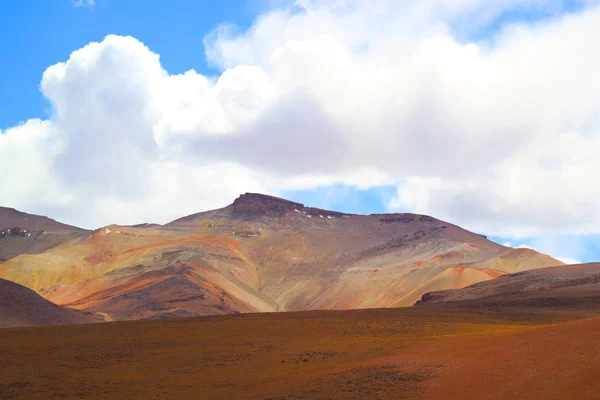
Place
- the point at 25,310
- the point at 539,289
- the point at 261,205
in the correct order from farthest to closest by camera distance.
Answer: the point at 261,205 → the point at 25,310 → the point at 539,289

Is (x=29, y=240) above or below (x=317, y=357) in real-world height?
above

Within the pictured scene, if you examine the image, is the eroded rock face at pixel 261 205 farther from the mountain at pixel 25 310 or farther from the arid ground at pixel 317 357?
the arid ground at pixel 317 357

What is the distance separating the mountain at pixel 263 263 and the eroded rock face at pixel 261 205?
0.96ft

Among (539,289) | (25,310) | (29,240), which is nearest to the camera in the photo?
(539,289)

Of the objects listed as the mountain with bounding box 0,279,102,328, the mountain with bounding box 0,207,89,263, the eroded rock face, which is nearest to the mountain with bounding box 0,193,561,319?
the eroded rock face

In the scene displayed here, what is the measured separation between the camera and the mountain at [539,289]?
165 feet

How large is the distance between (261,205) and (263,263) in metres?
36.3

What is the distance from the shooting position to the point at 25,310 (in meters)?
72.9

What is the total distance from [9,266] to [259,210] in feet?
247

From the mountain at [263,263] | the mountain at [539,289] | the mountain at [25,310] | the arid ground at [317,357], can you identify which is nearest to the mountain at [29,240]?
the mountain at [263,263]

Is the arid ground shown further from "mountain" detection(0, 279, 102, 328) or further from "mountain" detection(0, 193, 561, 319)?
"mountain" detection(0, 193, 561, 319)

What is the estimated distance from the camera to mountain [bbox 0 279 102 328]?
6931cm

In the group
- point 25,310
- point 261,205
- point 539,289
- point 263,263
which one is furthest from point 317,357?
point 261,205

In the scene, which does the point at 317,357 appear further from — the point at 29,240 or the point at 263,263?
the point at 29,240
